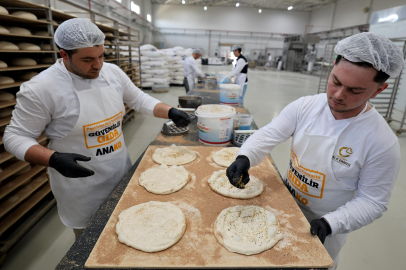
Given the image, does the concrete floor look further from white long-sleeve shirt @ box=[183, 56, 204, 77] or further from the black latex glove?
white long-sleeve shirt @ box=[183, 56, 204, 77]

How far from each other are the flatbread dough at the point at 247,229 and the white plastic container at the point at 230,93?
1912 mm

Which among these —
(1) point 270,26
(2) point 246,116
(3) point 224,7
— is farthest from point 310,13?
Answer: (2) point 246,116

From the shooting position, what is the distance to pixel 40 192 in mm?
2137

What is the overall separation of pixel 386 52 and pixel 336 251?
943 millimetres

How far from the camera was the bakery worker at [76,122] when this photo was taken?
42.9 inches

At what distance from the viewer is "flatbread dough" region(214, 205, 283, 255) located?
81 centimetres

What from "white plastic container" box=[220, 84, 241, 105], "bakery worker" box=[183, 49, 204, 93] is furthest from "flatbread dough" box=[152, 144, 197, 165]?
"bakery worker" box=[183, 49, 204, 93]

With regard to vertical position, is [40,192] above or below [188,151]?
below

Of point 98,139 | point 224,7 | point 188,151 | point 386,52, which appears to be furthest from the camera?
point 224,7

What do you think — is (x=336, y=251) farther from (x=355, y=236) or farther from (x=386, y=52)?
(x=355, y=236)

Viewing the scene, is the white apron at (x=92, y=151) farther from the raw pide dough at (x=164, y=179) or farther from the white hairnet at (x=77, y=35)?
the raw pide dough at (x=164, y=179)

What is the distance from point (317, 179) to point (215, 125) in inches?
30.3

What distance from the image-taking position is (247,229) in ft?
2.97

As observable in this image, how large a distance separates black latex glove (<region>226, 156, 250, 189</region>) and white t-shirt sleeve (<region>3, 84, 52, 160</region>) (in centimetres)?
97
